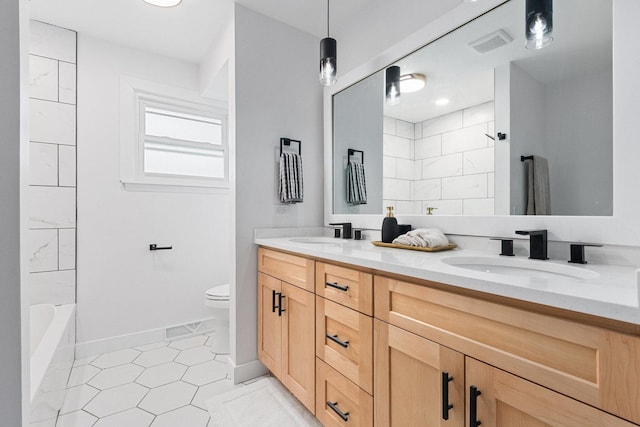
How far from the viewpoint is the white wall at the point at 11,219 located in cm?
54

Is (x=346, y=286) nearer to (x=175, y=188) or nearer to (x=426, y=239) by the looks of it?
(x=426, y=239)

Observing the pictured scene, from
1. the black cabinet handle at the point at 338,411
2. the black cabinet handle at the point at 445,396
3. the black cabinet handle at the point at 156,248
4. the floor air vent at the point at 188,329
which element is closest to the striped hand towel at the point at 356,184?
the black cabinet handle at the point at 338,411

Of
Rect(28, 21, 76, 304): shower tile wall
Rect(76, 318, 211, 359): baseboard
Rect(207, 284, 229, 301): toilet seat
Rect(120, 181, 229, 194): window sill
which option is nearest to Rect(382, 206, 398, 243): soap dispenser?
Rect(207, 284, 229, 301): toilet seat

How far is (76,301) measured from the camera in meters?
2.26

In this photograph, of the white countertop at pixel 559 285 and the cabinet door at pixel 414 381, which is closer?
the white countertop at pixel 559 285

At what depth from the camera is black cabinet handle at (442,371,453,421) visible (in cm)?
86

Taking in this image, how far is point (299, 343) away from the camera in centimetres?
159

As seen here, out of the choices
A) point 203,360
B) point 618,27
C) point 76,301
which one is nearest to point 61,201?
point 76,301

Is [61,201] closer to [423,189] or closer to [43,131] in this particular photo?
[43,131]

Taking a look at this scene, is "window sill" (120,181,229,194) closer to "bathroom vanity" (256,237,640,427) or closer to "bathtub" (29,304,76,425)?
"bathtub" (29,304,76,425)

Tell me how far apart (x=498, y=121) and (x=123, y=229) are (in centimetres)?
265

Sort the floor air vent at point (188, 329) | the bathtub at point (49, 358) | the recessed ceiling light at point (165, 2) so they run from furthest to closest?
the floor air vent at point (188, 329) → the recessed ceiling light at point (165, 2) → the bathtub at point (49, 358)

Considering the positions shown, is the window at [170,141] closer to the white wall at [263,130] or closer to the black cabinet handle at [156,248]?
the black cabinet handle at [156,248]

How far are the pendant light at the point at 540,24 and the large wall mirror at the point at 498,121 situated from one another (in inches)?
1.0
